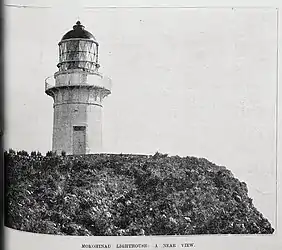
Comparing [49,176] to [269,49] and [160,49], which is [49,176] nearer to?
[160,49]

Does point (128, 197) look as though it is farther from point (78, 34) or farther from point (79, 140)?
point (78, 34)

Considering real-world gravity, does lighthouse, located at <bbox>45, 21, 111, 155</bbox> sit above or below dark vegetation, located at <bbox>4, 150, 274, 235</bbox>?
above

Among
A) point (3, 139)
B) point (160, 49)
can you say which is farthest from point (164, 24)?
point (3, 139)

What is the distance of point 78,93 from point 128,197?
25 centimetres

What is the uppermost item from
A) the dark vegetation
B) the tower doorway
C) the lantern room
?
the lantern room

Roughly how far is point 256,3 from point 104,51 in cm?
34

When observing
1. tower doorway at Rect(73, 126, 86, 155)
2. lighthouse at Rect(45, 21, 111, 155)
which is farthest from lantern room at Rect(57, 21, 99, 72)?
tower doorway at Rect(73, 126, 86, 155)

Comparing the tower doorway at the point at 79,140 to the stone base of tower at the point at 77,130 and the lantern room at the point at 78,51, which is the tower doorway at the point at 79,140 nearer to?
the stone base of tower at the point at 77,130

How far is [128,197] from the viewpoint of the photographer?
4.06 feet

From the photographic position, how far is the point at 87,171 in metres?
1.24

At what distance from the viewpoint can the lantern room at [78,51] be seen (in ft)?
4.07

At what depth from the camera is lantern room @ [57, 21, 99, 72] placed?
48.9 inches

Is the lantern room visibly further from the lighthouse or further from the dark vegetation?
the dark vegetation

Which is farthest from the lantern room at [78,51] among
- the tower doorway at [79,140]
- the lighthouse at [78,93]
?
the tower doorway at [79,140]
